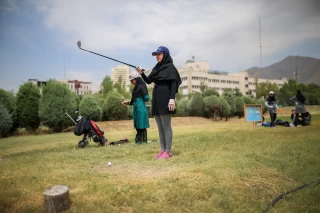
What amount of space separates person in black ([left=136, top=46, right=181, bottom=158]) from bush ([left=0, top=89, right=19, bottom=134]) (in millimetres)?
16868

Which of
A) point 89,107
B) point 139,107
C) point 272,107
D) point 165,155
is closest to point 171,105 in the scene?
point 165,155

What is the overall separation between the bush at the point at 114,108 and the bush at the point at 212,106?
10031 millimetres

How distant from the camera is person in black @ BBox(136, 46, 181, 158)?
6.11 metres

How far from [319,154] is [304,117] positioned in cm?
1028

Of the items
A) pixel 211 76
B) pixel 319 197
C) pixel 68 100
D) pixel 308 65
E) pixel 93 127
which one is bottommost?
pixel 319 197

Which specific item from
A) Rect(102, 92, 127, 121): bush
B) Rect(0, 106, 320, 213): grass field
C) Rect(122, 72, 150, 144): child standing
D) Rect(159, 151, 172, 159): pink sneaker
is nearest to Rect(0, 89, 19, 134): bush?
Rect(102, 92, 127, 121): bush

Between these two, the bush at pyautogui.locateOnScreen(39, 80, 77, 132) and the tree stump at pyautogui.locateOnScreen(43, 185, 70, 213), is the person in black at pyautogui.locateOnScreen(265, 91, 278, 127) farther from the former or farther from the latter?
the bush at pyautogui.locateOnScreen(39, 80, 77, 132)

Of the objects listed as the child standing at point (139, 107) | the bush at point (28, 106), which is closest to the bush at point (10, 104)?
the bush at point (28, 106)

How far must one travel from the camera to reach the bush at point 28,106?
20.2 metres

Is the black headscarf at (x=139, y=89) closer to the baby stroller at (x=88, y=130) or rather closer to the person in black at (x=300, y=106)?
the baby stroller at (x=88, y=130)

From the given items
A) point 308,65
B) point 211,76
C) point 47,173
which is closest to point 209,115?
point 308,65

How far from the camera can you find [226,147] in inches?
280

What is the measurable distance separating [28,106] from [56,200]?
19.3 meters

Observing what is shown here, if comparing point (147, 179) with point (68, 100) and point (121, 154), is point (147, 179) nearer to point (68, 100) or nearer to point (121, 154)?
point (121, 154)
